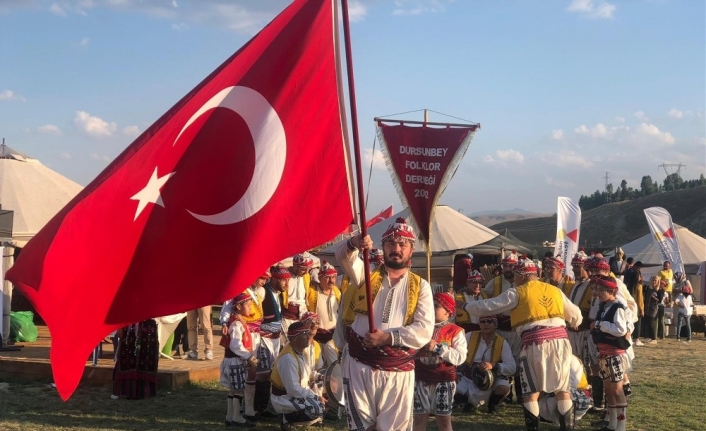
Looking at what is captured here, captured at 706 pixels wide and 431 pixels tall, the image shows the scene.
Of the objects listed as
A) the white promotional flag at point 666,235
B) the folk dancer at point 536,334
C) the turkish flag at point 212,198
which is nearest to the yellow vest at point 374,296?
the turkish flag at point 212,198

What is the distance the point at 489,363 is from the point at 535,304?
1.89 m

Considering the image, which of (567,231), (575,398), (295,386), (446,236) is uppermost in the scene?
(446,236)

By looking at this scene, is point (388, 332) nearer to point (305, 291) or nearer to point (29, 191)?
point (305, 291)

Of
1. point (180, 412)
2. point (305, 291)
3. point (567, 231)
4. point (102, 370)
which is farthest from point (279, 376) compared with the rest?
point (567, 231)

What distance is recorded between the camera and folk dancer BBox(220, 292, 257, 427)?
30.1ft

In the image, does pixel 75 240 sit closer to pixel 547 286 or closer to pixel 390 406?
pixel 390 406

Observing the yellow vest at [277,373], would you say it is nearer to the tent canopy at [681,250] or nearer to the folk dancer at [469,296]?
the folk dancer at [469,296]

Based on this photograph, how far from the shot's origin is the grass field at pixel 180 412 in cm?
931

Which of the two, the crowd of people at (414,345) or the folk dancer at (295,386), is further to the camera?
the folk dancer at (295,386)

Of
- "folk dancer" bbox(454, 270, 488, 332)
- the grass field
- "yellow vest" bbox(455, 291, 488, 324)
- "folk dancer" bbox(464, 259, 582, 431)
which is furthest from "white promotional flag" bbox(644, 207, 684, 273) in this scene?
"folk dancer" bbox(464, 259, 582, 431)

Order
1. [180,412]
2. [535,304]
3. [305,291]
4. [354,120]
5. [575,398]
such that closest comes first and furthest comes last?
[354,120]
[535,304]
[575,398]
[180,412]
[305,291]

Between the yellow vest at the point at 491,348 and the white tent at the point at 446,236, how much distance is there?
1342 cm

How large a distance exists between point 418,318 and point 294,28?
2.25 metres

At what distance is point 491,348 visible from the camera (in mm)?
10344
